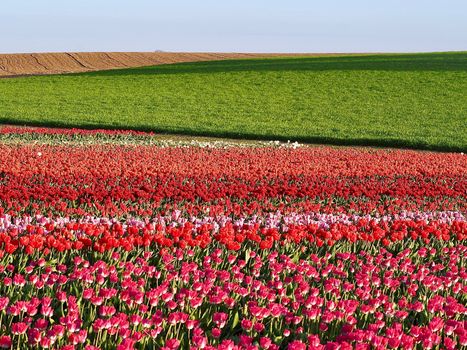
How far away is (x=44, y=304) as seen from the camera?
4.62 meters

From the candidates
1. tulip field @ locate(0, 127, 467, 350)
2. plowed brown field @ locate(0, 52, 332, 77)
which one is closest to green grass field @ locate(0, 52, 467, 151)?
tulip field @ locate(0, 127, 467, 350)

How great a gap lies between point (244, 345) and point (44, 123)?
2983 centimetres

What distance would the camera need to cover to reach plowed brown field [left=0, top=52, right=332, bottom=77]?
76.4m

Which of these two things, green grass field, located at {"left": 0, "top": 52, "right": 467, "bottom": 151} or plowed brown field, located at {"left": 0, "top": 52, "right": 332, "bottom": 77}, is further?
plowed brown field, located at {"left": 0, "top": 52, "right": 332, "bottom": 77}

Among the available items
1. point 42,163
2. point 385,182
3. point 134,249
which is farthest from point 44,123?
point 134,249

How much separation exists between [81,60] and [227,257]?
79785mm

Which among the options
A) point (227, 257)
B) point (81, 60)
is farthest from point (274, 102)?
point (81, 60)

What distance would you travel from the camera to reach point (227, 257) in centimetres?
697

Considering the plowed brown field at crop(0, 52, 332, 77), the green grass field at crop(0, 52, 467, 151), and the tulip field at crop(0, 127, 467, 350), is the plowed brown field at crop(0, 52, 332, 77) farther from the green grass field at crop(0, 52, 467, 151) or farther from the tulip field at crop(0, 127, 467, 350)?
the tulip field at crop(0, 127, 467, 350)

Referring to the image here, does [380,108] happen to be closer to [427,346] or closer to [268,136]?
[268,136]

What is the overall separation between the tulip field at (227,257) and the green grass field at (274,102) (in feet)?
46.4

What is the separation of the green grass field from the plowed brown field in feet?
→ 64.7

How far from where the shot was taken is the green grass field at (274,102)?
30.2 metres

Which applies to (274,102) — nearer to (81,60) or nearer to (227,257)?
(227,257)
